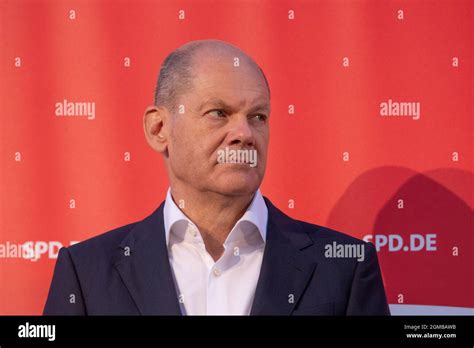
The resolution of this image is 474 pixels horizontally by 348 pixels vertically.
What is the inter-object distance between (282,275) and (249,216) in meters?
0.21

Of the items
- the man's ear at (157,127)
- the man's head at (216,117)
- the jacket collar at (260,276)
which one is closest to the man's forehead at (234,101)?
the man's head at (216,117)

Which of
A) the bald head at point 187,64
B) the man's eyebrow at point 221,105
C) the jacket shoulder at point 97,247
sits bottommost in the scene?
the jacket shoulder at point 97,247

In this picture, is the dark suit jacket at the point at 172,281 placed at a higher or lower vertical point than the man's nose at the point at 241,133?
lower

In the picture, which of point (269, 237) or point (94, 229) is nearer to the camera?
point (269, 237)

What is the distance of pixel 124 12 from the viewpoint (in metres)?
2.58

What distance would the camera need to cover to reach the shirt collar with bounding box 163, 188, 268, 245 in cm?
207

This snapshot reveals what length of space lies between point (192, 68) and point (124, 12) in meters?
0.63

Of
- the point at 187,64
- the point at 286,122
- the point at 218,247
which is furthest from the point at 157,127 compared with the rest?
the point at 286,122

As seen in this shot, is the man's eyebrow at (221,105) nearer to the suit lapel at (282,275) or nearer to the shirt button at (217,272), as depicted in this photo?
the suit lapel at (282,275)

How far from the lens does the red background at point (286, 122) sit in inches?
100.0

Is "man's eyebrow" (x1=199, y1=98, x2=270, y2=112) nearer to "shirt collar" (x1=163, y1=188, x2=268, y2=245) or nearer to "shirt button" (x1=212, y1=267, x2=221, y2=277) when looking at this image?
"shirt collar" (x1=163, y1=188, x2=268, y2=245)
